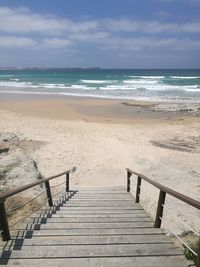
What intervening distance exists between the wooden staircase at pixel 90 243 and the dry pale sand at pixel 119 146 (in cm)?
247

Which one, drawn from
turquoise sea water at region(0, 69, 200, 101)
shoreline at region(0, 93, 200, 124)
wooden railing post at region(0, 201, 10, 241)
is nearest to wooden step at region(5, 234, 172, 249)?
wooden railing post at region(0, 201, 10, 241)

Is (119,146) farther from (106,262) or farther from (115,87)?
(115,87)

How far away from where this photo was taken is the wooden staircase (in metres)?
3.63

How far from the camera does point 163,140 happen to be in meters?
17.5

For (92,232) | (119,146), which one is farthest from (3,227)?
(119,146)

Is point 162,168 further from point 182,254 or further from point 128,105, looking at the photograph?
point 128,105

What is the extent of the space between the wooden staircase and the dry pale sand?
247 cm

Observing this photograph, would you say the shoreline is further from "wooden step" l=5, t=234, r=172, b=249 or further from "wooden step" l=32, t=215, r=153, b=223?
"wooden step" l=5, t=234, r=172, b=249

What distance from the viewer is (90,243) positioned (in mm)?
4148

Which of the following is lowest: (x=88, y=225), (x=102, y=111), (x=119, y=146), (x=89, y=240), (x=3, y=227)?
(x=102, y=111)

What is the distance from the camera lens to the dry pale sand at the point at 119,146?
11.4m

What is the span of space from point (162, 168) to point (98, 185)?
104 inches

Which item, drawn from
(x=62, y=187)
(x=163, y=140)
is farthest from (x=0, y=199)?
(x=163, y=140)

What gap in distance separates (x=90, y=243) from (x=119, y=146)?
12.0 m
